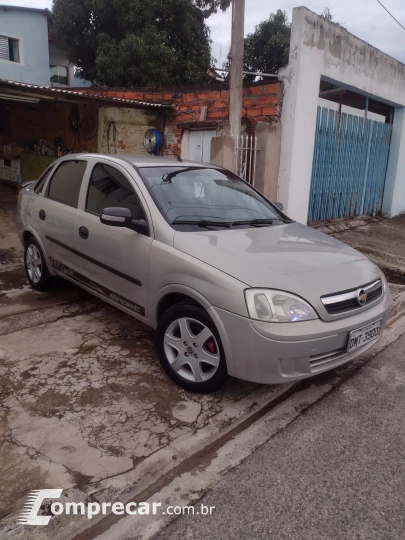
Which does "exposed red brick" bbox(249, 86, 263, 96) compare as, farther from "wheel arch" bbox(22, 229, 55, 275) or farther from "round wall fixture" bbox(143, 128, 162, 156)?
"wheel arch" bbox(22, 229, 55, 275)

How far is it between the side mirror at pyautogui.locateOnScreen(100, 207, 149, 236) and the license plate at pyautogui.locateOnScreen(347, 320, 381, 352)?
5.39 feet

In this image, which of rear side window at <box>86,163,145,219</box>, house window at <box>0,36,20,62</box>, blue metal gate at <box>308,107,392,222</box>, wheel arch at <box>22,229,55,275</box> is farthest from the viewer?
house window at <box>0,36,20,62</box>

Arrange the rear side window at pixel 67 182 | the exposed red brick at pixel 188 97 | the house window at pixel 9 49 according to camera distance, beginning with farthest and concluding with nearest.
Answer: the house window at pixel 9 49, the exposed red brick at pixel 188 97, the rear side window at pixel 67 182

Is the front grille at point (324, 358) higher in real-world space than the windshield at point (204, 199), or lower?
lower

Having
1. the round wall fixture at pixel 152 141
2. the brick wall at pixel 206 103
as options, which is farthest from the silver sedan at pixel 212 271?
the round wall fixture at pixel 152 141

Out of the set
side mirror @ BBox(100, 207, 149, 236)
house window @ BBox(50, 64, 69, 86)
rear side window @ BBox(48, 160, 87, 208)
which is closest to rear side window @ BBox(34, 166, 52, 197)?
rear side window @ BBox(48, 160, 87, 208)

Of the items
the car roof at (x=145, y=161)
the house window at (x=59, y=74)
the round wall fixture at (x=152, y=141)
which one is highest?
the house window at (x=59, y=74)

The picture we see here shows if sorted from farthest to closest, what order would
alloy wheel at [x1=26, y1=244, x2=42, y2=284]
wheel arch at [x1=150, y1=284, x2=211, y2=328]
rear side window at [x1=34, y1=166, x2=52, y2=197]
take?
alloy wheel at [x1=26, y1=244, x2=42, y2=284], rear side window at [x1=34, y1=166, x2=52, y2=197], wheel arch at [x1=150, y1=284, x2=211, y2=328]

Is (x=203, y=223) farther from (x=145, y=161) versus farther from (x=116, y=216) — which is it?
(x=145, y=161)

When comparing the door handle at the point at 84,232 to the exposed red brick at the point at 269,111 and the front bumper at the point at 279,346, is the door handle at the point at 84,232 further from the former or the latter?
the exposed red brick at the point at 269,111

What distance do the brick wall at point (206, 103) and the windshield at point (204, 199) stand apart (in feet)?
12.1

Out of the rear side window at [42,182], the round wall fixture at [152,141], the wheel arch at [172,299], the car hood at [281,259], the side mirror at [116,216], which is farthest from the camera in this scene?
the round wall fixture at [152,141]

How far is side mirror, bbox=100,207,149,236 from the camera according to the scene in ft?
10.9

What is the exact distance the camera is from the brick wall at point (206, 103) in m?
7.41
